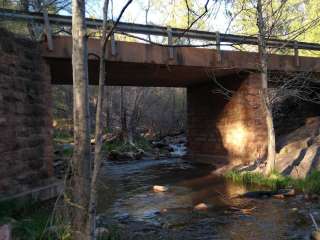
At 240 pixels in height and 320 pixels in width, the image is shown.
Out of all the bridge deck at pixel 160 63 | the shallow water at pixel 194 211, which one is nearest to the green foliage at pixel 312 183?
the shallow water at pixel 194 211

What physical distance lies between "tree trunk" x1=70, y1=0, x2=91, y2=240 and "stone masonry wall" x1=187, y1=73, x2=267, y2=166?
10.8m

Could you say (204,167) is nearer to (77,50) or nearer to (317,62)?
(317,62)

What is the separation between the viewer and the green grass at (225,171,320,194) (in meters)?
9.62

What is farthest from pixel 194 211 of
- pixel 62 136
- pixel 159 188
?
pixel 62 136

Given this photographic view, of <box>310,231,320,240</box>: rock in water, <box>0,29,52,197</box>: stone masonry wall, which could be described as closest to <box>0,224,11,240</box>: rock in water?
<box>0,29,52,197</box>: stone masonry wall

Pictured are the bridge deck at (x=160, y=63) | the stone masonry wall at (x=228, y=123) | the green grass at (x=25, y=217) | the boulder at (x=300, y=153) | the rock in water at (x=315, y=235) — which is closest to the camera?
the green grass at (x=25, y=217)

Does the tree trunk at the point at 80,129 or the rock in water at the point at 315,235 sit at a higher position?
the tree trunk at the point at 80,129

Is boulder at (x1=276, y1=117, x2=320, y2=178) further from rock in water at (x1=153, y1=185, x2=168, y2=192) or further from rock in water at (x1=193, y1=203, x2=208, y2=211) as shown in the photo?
rock in water at (x1=193, y1=203, x2=208, y2=211)

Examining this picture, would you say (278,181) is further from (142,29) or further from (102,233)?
(102,233)

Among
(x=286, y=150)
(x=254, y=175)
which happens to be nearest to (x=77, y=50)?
(x=254, y=175)

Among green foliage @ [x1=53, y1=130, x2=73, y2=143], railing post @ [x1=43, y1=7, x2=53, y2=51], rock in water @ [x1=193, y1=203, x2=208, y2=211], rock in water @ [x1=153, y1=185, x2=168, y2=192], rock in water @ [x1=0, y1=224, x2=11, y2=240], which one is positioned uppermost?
railing post @ [x1=43, y1=7, x2=53, y2=51]

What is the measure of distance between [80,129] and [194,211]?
499 cm

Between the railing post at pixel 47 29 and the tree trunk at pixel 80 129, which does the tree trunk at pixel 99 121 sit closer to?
the tree trunk at pixel 80 129

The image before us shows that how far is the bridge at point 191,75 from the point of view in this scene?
9.59 metres
